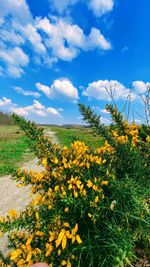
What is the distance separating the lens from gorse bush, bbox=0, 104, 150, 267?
2.21 m

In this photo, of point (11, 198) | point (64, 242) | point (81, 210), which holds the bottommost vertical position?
point (11, 198)

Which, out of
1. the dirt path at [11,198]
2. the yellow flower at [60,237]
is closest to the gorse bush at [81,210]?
the yellow flower at [60,237]

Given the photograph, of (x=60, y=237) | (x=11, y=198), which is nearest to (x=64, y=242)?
(x=60, y=237)

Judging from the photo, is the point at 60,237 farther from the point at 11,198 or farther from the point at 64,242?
the point at 11,198

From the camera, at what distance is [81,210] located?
89.5 inches

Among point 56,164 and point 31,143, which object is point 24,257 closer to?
point 56,164

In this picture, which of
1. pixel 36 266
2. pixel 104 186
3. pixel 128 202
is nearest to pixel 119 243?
pixel 128 202

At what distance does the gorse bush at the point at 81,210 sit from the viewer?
221 cm

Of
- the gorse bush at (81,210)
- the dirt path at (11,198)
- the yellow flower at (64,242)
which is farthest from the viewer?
the dirt path at (11,198)

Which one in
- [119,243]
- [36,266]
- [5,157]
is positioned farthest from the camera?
[5,157]

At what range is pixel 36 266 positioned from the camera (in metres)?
1.42

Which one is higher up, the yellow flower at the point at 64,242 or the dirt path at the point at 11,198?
the yellow flower at the point at 64,242

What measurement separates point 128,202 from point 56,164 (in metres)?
0.79

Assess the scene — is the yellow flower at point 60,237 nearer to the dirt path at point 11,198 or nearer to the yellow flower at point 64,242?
the yellow flower at point 64,242
